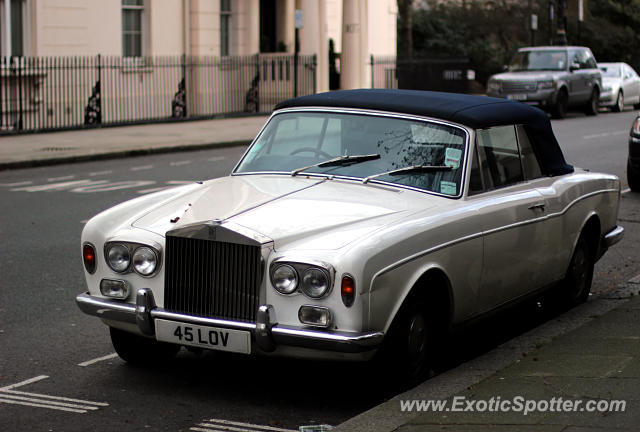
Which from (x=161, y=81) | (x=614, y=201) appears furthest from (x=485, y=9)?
(x=614, y=201)

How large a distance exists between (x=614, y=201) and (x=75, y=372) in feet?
14.1

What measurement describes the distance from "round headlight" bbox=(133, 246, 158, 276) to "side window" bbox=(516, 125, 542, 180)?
279cm

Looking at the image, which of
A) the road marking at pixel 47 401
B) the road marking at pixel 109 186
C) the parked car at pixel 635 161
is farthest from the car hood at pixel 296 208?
the parked car at pixel 635 161

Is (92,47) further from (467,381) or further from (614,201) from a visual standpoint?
(467,381)

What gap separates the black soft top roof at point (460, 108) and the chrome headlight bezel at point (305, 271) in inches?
71.3

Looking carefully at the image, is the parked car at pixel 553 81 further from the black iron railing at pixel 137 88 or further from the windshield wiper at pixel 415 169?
the windshield wiper at pixel 415 169

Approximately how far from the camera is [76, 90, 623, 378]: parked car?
17.9ft

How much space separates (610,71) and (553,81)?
6.79 metres

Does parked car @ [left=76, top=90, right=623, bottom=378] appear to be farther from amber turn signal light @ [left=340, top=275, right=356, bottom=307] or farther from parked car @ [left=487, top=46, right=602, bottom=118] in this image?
parked car @ [left=487, top=46, right=602, bottom=118]

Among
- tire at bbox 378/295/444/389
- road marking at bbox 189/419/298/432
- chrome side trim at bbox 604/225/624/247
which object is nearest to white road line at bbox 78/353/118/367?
road marking at bbox 189/419/298/432

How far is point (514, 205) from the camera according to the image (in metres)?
6.87

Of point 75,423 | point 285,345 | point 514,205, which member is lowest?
point 75,423

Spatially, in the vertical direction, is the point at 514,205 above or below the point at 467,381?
above

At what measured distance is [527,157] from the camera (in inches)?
296
